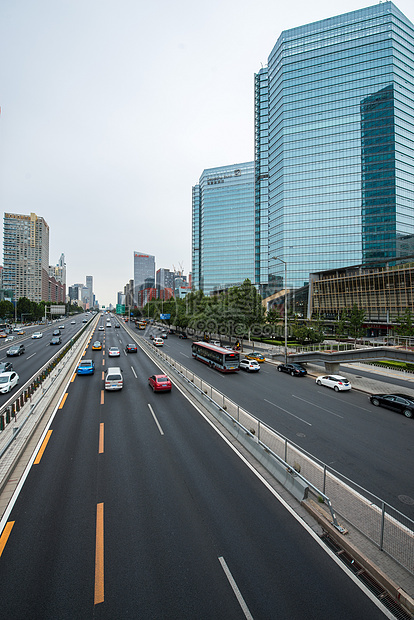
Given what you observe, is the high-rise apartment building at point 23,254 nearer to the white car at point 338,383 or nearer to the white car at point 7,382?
the white car at point 7,382

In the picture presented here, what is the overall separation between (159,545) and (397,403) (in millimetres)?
19935

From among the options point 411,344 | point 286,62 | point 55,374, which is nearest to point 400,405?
point 411,344

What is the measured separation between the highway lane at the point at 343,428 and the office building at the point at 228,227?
113022 mm

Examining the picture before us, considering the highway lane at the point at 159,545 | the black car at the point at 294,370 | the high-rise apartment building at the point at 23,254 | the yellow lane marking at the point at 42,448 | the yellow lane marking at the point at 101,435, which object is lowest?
the black car at the point at 294,370

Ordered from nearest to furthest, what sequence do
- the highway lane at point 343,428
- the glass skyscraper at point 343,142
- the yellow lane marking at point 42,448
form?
the highway lane at point 343,428
the yellow lane marking at point 42,448
the glass skyscraper at point 343,142

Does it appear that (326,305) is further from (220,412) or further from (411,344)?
(220,412)

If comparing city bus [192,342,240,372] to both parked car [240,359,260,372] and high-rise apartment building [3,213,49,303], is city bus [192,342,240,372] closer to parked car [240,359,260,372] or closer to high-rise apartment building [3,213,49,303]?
parked car [240,359,260,372]

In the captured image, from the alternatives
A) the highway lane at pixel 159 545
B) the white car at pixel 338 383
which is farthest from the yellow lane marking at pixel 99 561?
the white car at pixel 338 383

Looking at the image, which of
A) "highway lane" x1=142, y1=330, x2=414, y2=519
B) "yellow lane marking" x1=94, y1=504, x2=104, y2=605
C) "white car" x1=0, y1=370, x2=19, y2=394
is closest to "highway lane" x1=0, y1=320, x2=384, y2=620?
"yellow lane marking" x1=94, y1=504, x2=104, y2=605

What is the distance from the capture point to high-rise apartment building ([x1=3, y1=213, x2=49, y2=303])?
185m

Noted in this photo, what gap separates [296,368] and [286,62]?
399ft

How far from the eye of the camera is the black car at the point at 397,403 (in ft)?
65.3

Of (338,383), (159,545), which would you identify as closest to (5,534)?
(159,545)

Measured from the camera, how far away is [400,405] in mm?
20422
